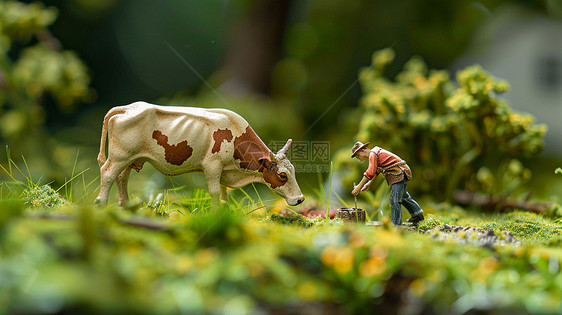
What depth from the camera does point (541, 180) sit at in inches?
224

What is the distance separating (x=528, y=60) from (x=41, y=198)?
25.6 feet

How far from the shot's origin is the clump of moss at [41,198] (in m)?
2.39

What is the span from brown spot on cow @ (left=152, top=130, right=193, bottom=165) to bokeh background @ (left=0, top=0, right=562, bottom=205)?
267 centimetres

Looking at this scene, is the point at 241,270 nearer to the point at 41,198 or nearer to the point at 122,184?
the point at 122,184

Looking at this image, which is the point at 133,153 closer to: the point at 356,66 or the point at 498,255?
the point at 498,255

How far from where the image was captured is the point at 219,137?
2.48m

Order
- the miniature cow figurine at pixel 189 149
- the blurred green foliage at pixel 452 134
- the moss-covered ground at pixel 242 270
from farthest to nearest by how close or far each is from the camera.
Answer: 1. the blurred green foliage at pixel 452 134
2. the miniature cow figurine at pixel 189 149
3. the moss-covered ground at pixel 242 270

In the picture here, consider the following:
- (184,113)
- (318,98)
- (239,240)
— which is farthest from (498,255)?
(318,98)

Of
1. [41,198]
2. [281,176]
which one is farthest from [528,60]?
[41,198]

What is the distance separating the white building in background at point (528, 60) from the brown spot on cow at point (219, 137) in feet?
18.7

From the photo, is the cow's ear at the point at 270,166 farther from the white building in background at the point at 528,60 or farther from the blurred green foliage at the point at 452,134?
the white building in background at the point at 528,60

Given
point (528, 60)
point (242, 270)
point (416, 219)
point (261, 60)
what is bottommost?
point (242, 270)

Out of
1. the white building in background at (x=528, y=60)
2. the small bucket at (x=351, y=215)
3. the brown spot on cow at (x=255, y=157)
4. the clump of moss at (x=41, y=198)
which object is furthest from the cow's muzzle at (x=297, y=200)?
the white building in background at (x=528, y=60)

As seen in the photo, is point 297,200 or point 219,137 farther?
point 297,200
